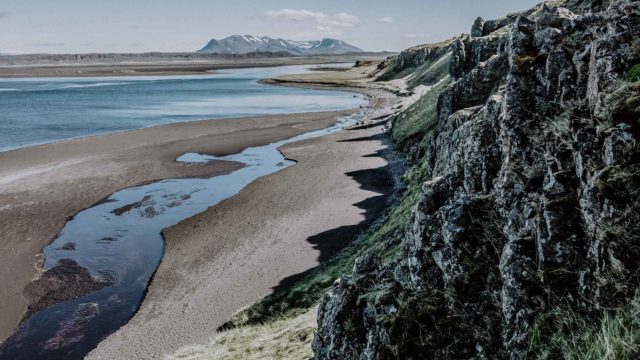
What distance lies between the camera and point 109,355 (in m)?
20.8

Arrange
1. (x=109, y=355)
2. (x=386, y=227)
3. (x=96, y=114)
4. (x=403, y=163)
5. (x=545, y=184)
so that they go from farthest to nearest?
(x=96, y=114) → (x=403, y=163) → (x=386, y=227) → (x=109, y=355) → (x=545, y=184)

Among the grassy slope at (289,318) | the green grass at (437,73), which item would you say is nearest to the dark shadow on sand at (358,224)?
the grassy slope at (289,318)

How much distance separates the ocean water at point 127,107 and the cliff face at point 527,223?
6619cm

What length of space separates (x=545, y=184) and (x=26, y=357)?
76.0ft

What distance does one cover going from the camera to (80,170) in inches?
1977

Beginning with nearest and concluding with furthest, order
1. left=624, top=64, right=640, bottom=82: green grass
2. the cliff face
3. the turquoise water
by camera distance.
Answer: the cliff face → left=624, top=64, right=640, bottom=82: green grass → the turquoise water

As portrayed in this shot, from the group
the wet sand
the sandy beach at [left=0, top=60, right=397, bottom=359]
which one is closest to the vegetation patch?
the sandy beach at [left=0, top=60, right=397, bottom=359]

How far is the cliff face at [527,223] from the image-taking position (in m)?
7.90

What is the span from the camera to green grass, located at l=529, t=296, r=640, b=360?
6770 mm

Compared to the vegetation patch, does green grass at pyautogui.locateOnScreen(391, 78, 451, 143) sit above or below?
above

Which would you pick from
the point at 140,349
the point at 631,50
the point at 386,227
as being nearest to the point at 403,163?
the point at 386,227

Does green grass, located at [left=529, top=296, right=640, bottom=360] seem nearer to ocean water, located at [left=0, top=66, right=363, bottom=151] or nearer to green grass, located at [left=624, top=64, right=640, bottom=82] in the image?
green grass, located at [left=624, top=64, right=640, bottom=82]

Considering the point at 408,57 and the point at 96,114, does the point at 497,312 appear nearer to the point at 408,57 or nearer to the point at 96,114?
the point at 96,114

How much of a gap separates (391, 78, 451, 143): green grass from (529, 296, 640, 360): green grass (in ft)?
144
